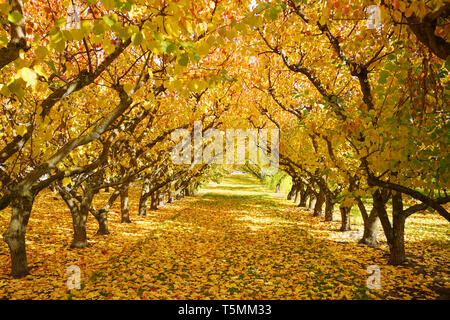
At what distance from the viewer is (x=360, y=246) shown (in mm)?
10406

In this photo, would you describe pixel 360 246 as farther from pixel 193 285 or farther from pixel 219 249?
pixel 193 285

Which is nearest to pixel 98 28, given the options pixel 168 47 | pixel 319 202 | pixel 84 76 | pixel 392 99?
pixel 168 47

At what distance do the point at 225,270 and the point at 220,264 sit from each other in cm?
55

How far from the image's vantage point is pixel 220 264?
8.29m

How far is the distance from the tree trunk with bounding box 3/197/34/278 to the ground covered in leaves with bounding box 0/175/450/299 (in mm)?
294

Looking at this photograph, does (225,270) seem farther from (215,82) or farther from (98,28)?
(98,28)

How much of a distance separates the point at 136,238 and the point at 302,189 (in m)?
16.7

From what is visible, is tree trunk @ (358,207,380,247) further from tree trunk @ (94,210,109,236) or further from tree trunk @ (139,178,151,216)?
tree trunk @ (139,178,151,216)

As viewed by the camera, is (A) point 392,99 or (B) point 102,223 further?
(B) point 102,223

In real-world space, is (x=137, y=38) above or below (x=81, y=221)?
above

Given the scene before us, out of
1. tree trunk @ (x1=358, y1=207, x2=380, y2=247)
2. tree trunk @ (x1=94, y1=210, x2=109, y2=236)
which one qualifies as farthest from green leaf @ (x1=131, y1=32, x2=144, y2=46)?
tree trunk @ (x1=358, y1=207, x2=380, y2=247)

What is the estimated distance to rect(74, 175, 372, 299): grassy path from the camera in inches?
243

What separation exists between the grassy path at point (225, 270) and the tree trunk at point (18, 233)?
1.65 meters
